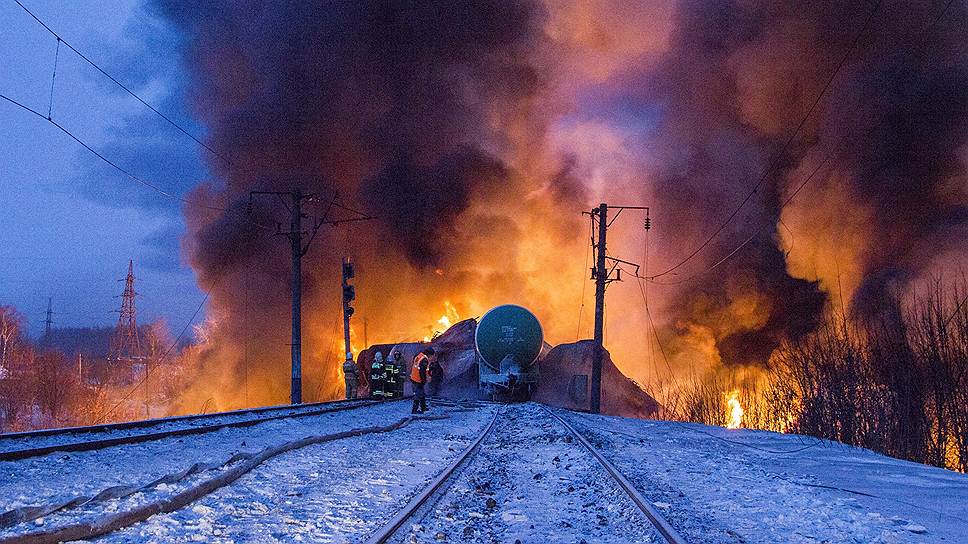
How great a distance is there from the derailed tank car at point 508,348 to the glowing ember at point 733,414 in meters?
6.92

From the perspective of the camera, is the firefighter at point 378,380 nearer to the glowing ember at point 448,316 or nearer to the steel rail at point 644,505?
the glowing ember at point 448,316

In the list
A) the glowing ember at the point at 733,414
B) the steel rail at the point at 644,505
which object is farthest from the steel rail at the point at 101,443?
the glowing ember at the point at 733,414

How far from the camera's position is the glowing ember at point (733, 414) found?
704 inches

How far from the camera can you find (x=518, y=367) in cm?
2548

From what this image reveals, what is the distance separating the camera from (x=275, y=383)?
36.4 m

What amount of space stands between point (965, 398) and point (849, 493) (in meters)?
3.21

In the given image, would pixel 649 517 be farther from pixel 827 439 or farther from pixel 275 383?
pixel 275 383

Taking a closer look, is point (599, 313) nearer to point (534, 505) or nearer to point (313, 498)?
point (534, 505)

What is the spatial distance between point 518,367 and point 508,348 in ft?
2.51

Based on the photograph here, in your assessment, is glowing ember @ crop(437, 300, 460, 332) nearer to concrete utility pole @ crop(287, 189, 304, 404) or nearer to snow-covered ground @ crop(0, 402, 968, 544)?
concrete utility pole @ crop(287, 189, 304, 404)

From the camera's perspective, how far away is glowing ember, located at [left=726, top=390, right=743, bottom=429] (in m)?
17.9

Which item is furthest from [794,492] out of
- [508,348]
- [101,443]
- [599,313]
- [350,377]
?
[599,313]

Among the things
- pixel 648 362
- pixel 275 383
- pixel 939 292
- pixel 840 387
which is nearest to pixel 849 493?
pixel 939 292

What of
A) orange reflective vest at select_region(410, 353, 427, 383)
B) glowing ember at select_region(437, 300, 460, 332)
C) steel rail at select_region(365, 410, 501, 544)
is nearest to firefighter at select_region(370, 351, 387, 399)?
orange reflective vest at select_region(410, 353, 427, 383)
